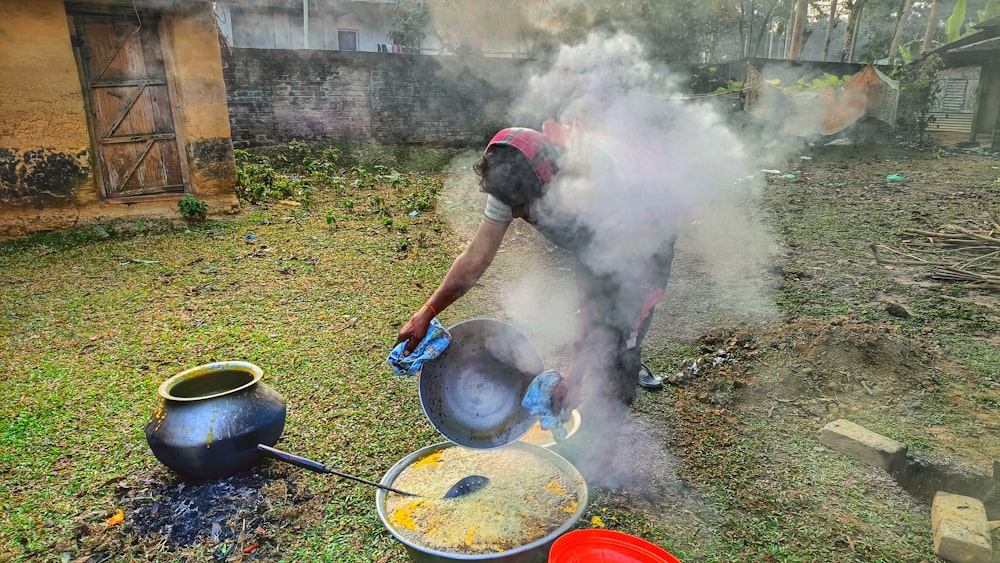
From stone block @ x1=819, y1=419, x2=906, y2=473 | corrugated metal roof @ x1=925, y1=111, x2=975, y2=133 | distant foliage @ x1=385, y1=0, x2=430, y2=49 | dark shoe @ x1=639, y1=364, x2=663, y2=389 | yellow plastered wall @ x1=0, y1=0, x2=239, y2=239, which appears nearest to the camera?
stone block @ x1=819, y1=419, x2=906, y2=473

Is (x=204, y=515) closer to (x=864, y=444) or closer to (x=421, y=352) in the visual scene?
(x=421, y=352)

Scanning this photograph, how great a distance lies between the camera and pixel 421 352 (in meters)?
2.66

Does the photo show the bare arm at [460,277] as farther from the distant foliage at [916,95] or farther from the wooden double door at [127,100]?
the distant foliage at [916,95]

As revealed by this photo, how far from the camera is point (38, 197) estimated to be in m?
7.16

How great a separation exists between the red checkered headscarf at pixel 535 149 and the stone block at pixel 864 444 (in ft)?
7.56

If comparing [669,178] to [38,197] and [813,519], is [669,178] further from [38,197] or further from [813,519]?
[38,197]

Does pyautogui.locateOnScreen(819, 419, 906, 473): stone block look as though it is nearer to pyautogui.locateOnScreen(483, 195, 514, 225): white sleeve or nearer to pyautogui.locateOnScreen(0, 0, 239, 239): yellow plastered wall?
pyautogui.locateOnScreen(483, 195, 514, 225): white sleeve

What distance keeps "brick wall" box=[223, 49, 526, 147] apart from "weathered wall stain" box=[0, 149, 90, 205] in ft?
16.8

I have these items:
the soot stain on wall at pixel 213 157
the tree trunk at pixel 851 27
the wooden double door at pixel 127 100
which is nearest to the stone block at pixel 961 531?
the soot stain on wall at pixel 213 157

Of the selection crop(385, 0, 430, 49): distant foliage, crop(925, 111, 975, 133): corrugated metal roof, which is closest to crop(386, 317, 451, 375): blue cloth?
crop(385, 0, 430, 49): distant foliage

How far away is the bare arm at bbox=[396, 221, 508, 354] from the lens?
2664mm

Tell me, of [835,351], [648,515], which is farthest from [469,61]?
[648,515]

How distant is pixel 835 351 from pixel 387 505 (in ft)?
11.0

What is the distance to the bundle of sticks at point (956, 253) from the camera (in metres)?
5.76
